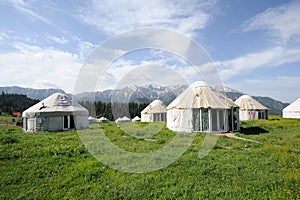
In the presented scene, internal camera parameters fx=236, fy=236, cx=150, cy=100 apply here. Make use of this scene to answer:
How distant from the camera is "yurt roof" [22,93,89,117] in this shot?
22.4m

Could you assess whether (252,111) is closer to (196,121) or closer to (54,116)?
(196,121)

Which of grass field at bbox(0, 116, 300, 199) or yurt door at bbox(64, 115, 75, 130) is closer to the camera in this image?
grass field at bbox(0, 116, 300, 199)

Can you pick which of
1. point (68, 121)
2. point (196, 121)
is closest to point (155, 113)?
point (68, 121)

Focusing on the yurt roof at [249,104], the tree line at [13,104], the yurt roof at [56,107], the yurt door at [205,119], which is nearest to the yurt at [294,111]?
the yurt roof at [249,104]

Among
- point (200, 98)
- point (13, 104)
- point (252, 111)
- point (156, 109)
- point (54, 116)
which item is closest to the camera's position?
point (200, 98)

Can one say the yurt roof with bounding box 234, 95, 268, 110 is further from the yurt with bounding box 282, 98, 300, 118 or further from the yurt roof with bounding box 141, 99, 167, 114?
the yurt roof with bounding box 141, 99, 167, 114

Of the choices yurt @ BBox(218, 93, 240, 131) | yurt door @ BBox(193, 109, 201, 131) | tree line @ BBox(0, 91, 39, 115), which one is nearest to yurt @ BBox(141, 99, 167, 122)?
yurt @ BBox(218, 93, 240, 131)

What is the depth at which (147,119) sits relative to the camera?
41375 millimetres

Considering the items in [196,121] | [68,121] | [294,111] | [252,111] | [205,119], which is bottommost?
[68,121]

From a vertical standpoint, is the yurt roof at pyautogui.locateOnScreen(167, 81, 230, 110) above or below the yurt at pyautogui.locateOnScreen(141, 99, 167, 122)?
above

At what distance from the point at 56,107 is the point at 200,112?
44.9 ft

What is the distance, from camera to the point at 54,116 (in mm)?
22391

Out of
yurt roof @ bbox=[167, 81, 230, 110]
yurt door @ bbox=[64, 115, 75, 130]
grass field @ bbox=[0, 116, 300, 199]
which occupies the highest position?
yurt roof @ bbox=[167, 81, 230, 110]

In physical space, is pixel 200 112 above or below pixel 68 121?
above
